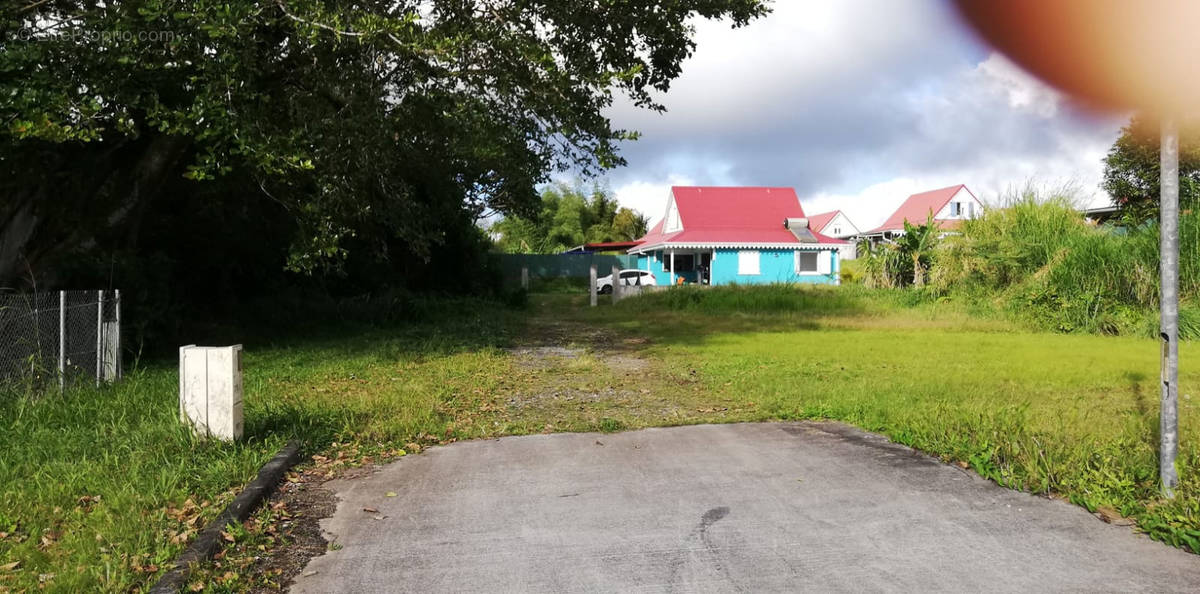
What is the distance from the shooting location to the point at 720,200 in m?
41.1

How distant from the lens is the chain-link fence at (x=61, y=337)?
29.0 feet

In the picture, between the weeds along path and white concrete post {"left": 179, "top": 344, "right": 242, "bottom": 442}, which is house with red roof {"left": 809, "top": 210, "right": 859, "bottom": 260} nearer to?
the weeds along path

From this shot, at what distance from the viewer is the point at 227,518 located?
4770 millimetres

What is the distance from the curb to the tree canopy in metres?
64.4

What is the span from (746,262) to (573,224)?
3747cm

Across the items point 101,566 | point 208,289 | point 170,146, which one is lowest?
point 101,566

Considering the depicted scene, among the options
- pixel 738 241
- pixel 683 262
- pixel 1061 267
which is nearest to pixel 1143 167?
pixel 1061 267

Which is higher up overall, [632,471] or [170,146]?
[170,146]

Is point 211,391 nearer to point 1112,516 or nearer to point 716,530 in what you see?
point 716,530

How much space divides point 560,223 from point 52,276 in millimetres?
62121

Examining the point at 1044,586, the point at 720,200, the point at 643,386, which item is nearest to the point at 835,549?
the point at 1044,586

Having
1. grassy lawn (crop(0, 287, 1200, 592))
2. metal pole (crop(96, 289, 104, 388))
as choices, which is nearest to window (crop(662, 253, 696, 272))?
grassy lawn (crop(0, 287, 1200, 592))

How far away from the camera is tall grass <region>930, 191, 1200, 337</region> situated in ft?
59.4

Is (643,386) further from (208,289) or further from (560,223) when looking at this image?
(560,223)
